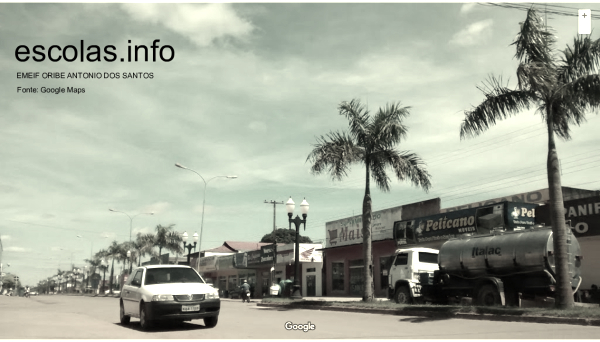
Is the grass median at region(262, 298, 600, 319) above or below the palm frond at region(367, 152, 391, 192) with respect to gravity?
below

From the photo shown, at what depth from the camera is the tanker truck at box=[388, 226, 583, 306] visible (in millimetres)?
17172

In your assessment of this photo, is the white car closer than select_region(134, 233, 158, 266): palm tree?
Yes

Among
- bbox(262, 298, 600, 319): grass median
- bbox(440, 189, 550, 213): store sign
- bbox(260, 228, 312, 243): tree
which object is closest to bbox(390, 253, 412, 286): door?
bbox(262, 298, 600, 319): grass median

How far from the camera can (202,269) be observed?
213 feet

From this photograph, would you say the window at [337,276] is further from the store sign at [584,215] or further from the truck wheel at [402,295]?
the store sign at [584,215]

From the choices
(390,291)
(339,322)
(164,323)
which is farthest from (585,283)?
(164,323)

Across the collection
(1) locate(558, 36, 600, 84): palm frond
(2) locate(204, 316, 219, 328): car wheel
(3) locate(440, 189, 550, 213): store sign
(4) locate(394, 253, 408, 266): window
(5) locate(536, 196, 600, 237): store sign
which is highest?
(1) locate(558, 36, 600, 84): palm frond

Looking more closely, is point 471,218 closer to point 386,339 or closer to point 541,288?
point 541,288

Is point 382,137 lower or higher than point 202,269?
higher

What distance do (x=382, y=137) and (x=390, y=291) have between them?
6.20m

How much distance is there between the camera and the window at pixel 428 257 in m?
21.4

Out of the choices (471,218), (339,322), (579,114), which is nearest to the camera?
(339,322)

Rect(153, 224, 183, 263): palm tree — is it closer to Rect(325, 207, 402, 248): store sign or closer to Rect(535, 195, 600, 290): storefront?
Rect(325, 207, 402, 248): store sign

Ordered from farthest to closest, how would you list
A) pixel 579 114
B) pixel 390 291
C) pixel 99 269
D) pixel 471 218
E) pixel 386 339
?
pixel 99 269
pixel 471 218
pixel 390 291
pixel 579 114
pixel 386 339
